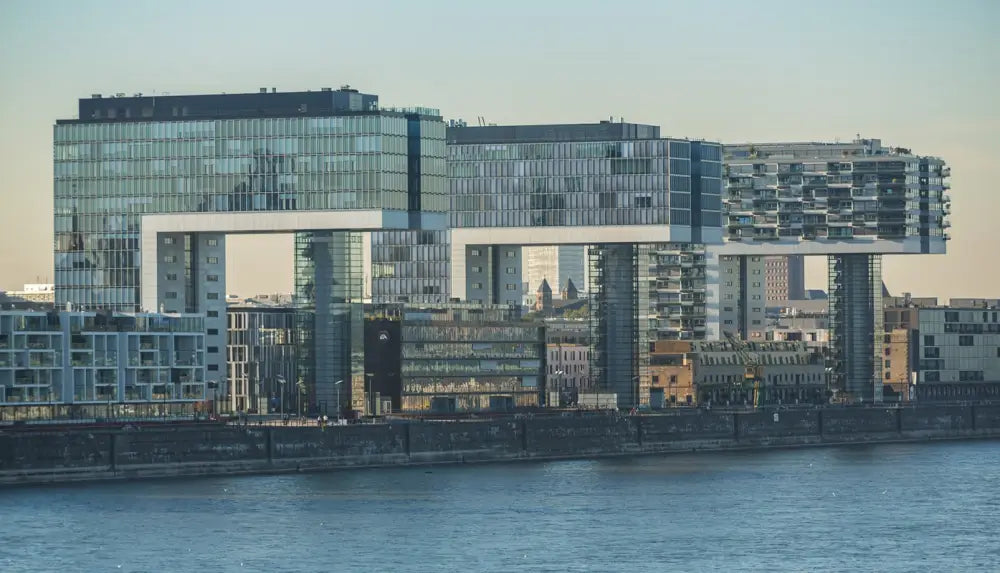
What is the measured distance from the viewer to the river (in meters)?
137

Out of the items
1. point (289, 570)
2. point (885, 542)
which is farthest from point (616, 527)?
point (289, 570)

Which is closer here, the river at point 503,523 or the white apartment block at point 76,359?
the river at point 503,523

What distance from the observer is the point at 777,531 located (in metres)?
152

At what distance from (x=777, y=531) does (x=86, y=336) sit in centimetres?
6545

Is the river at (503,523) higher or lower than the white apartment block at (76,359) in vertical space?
lower

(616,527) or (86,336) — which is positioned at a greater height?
(86,336)

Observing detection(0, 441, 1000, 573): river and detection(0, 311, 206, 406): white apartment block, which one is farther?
detection(0, 311, 206, 406): white apartment block

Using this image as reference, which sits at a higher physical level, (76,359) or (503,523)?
(76,359)

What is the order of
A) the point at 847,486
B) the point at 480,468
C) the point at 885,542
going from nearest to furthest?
1. the point at 885,542
2. the point at 847,486
3. the point at 480,468

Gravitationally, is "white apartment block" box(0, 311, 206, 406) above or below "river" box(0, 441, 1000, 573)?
above

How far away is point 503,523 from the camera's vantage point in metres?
153

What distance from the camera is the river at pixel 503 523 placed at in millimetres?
136750

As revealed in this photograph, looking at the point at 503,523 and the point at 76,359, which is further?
the point at 76,359

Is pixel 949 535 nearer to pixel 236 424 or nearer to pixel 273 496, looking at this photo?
pixel 273 496
